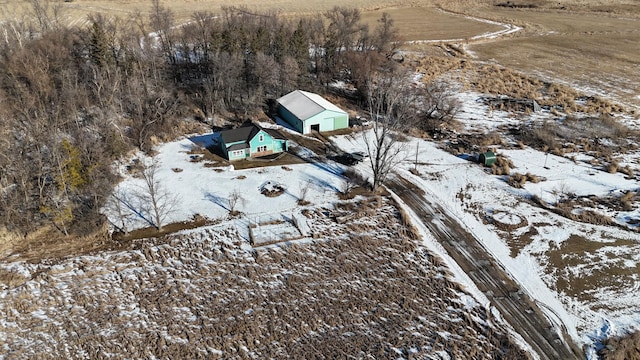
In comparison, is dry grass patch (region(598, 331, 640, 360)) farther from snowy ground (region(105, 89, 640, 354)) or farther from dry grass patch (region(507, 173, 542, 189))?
dry grass patch (region(507, 173, 542, 189))

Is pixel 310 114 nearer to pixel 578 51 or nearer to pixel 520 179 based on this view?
pixel 520 179

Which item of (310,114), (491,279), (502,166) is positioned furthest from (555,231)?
(310,114)

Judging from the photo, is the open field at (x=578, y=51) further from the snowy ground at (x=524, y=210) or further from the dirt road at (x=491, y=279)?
the dirt road at (x=491, y=279)

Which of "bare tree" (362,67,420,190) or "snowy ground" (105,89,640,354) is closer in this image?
"snowy ground" (105,89,640,354)

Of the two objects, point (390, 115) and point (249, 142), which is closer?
point (390, 115)

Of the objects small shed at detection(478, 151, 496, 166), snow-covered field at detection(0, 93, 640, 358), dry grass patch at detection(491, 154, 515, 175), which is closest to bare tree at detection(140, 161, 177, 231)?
snow-covered field at detection(0, 93, 640, 358)

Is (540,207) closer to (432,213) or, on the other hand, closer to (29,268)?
(432,213)

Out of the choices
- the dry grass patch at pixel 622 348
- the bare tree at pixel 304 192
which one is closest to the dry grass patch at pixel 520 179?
the dry grass patch at pixel 622 348
